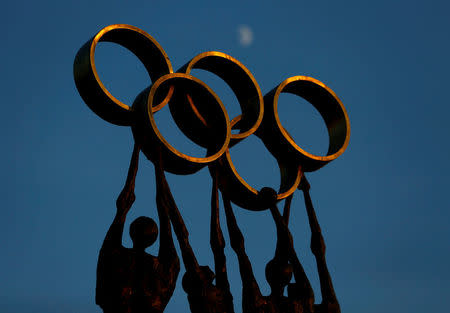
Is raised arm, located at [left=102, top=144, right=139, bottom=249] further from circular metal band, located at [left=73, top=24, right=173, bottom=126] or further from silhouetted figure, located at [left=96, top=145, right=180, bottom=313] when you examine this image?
circular metal band, located at [left=73, top=24, right=173, bottom=126]

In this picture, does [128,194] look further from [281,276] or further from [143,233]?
[281,276]

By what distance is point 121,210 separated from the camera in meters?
6.90

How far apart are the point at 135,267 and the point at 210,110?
2296mm

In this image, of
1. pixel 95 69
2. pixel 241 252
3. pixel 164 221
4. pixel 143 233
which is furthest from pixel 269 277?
pixel 95 69

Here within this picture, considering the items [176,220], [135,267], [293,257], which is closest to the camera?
[135,267]

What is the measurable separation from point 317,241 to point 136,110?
2788mm

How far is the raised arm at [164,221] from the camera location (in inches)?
282

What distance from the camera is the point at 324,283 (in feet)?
28.1

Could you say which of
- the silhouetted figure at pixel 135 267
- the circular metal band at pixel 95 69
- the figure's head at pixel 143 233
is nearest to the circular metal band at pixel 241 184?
the circular metal band at pixel 95 69

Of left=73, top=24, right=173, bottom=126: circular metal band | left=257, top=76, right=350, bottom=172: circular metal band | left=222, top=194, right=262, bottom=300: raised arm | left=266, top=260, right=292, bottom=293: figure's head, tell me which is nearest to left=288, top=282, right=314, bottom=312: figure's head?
left=266, top=260, right=292, bottom=293: figure's head

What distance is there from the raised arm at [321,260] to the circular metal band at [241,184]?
163mm

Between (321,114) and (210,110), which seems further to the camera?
(321,114)

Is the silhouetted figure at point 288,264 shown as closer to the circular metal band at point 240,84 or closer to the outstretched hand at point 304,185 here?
the outstretched hand at point 304,185

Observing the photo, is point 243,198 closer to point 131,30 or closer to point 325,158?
point 325,158
